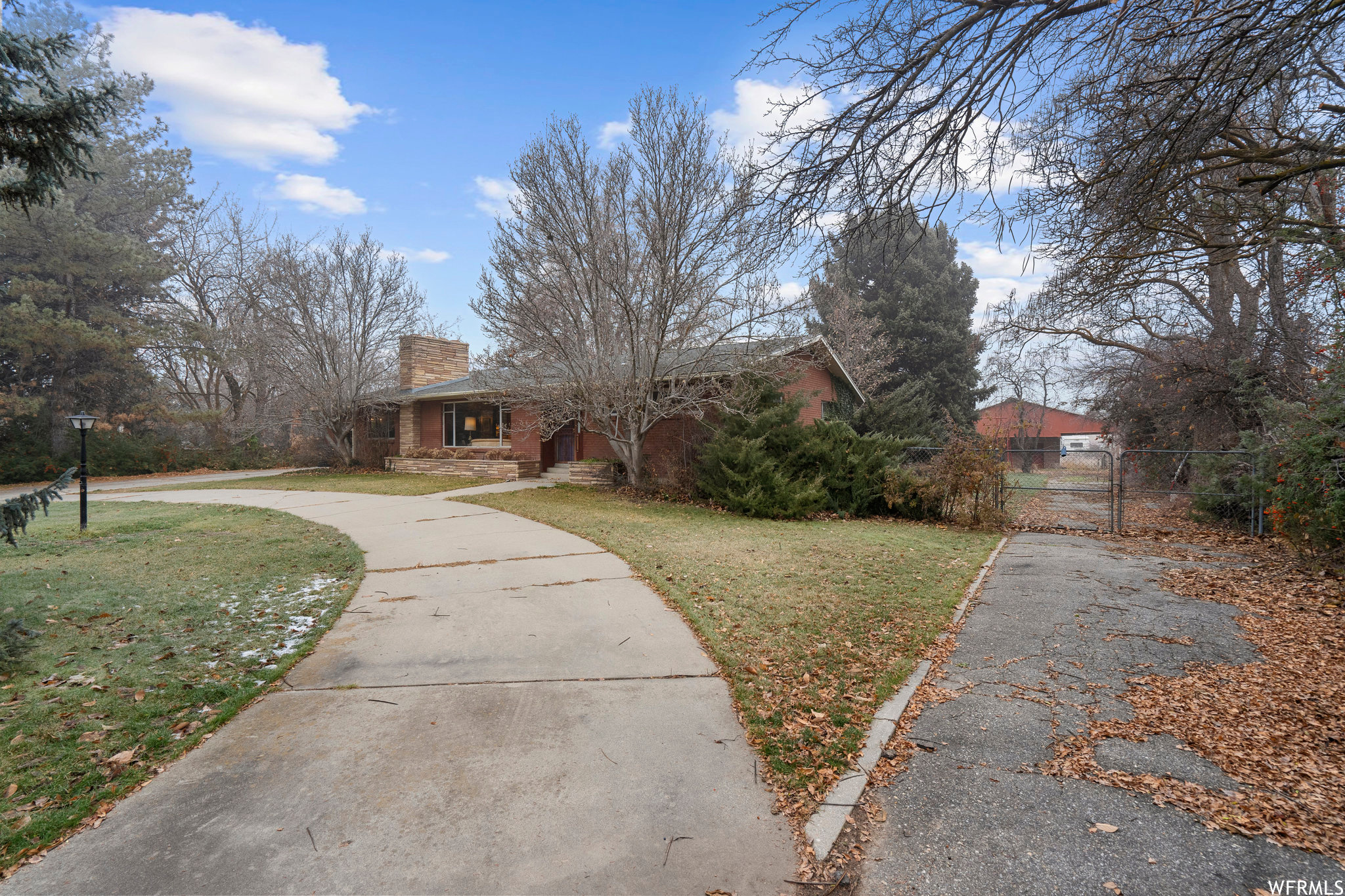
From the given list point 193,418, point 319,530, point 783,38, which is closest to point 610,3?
point 783,38

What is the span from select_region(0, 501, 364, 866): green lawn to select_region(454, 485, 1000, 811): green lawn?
127 inches

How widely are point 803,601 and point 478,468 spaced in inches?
584

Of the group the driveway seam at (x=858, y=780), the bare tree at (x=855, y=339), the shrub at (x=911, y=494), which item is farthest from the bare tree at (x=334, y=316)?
the driveway seam at (x=858, y=780)

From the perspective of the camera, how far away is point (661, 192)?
1172 centimetres

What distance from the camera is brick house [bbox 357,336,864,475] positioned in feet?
50.6

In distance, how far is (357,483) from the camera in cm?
1747

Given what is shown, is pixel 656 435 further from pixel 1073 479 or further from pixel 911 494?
pixel 1073 479

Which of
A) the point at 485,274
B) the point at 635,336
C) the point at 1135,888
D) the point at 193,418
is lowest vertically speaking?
the point at 1135,888

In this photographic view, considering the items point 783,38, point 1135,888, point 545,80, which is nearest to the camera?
point 1135,888

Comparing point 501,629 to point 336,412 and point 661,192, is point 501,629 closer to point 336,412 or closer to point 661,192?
point 661,192

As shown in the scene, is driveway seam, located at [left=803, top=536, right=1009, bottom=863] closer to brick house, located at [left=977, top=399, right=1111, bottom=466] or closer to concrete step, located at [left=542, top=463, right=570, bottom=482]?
concrete step, located at [left=542, top=463, right=570, bottom=482]

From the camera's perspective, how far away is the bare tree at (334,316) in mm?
19734

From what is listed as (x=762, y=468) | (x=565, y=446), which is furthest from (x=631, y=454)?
(x=565, y=446)

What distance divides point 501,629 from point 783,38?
16.8ft
